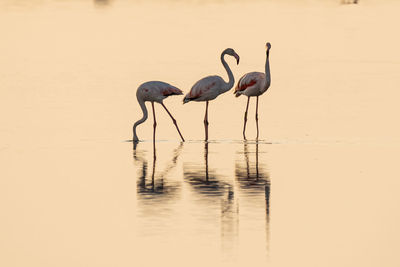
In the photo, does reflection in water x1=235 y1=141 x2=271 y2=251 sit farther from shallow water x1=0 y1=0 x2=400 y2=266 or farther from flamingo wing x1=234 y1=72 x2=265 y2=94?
flamingo wing x1=234 y1=72 x2=265 y2=94

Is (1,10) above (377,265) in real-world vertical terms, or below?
above

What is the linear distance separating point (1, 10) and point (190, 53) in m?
18.9

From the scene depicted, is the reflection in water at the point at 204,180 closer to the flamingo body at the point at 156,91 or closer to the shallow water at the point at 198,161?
the shallow water at the point at 198,161

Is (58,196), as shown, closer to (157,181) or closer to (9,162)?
(157,181)

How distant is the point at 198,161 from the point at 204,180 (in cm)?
151

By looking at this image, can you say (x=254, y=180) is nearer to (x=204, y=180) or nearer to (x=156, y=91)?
(x=204, y=180)

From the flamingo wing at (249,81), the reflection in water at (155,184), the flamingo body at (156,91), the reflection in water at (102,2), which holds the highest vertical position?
the reflection in water at (102,2)

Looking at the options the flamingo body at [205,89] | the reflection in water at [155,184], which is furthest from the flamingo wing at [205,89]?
the reflection in water at [155,184]

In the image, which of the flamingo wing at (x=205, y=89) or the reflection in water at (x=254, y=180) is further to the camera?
the flamingo wing at (x=205, y=89)

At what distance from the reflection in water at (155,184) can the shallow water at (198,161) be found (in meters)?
0.03

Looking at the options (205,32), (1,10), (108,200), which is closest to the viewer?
(108,200)

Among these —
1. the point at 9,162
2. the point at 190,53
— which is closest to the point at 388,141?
the point at 9,162

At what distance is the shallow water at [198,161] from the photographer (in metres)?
9.90

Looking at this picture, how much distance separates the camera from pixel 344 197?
39.1 feet
